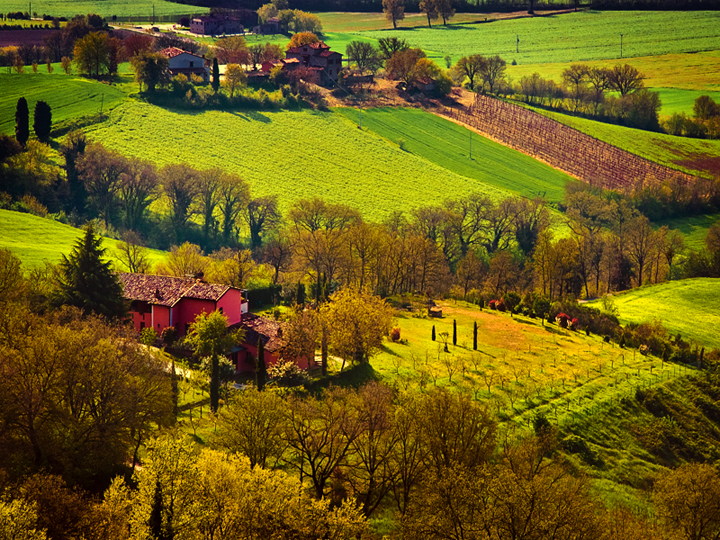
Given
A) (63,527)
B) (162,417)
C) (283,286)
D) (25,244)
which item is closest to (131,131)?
(25,244)

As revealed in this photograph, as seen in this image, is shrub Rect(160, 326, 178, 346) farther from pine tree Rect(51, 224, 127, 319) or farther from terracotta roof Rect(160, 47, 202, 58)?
terracotta roof Rect(160, 47, 202, 58)

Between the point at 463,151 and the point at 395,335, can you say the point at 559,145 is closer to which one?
the point at 463,151

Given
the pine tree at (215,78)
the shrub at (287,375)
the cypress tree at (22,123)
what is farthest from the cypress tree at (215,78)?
the shrub at (287,375)

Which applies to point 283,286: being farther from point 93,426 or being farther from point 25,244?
point 93,426

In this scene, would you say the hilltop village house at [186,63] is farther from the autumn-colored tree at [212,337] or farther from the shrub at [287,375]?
the shrub at [287,375]

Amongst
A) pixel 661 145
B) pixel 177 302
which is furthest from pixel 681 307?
pixel 661 145

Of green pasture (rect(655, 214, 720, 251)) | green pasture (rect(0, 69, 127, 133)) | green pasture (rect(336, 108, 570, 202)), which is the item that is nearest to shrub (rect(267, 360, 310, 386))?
green pasture (rect(0, 69, 127, 133))
